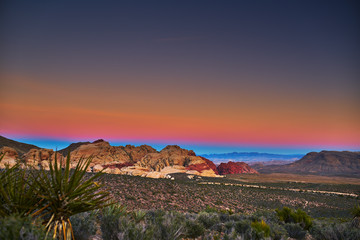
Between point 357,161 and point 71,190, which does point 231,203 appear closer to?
point 71,190

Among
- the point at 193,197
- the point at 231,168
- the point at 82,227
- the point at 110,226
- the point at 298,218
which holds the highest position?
the point at 110,226

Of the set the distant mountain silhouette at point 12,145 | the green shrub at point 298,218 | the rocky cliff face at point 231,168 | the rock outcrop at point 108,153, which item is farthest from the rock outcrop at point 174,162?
the green shrub at point 298,218

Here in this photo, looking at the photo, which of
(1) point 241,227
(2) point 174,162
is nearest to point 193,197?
(1) point 241,227

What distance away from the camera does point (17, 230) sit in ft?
11.6

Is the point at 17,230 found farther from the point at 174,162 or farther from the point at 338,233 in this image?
the point at 174,162

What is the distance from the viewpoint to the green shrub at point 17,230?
343 centimetres

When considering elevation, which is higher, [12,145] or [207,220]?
[12,145]

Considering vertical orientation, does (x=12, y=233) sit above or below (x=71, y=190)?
below

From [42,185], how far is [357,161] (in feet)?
799

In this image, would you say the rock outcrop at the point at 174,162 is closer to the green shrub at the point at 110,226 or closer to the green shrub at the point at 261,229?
the green shrub at the point at 261,229

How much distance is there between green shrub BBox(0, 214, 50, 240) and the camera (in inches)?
135

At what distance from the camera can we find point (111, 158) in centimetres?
7850

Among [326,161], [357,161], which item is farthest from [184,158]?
[357,161]

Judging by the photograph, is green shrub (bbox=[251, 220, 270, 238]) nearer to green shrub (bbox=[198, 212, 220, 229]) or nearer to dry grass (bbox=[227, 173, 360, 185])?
green shrub (bbox=[198, 212, 220, 229])
